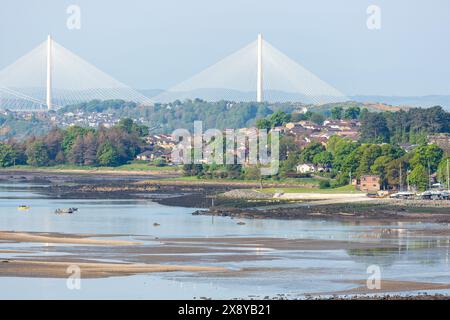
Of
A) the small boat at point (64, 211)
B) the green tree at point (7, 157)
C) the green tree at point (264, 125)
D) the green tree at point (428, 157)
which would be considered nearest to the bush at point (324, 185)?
the green tree at point (428, 157)

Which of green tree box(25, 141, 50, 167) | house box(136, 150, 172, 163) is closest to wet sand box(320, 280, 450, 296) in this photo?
house box(136, 150, 172, 163)

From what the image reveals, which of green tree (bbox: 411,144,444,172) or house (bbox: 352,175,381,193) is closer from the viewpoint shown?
house (bbox: 352,175,381,193)

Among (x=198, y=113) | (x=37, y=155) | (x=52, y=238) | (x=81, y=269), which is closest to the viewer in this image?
(x=81, y=269)

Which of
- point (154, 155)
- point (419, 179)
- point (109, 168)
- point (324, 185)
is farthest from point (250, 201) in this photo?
point (154, 155)

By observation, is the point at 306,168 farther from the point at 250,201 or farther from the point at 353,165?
the point at 250,201

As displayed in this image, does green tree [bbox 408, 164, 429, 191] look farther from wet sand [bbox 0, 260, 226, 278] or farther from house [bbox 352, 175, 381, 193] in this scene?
wet sand [bbox 0, 260, 226, 278]

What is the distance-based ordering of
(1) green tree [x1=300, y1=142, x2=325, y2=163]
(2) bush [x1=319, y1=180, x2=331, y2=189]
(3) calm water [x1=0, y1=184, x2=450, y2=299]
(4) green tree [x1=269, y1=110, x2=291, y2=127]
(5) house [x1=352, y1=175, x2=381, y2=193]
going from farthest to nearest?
(4) green tree [x1=269, y1=110, x2=291, y2=127]
(1) green tree [x1=300, y1=142, x2=325, y2=163]
(2) bush [x1=319, y1=180, x2=331, y2=189]
(5) house [x1=352, y1=175, x2=381, y2=193]
(3) calm water [x1=0, y1=184, x2=450, y2=299]

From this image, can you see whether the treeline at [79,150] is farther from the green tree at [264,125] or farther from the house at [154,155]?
the green tree at [264,125]
